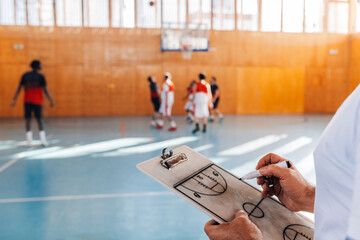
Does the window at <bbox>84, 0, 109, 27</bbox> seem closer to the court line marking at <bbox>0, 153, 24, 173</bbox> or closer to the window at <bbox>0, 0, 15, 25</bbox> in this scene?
the window at <bbox>0, 0, 15, 25</bbox>

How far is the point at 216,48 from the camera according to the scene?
1788 cm

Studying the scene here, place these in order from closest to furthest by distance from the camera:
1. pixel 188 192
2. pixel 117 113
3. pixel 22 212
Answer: pixel 188 192, pixel 22 212, pixel 117 113

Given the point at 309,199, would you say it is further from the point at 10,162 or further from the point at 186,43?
the point at 186,43

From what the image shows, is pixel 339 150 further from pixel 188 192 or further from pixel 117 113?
pixel 117 113

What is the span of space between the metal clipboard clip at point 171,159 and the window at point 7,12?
17663 mm

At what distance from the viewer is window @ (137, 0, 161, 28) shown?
1730cm

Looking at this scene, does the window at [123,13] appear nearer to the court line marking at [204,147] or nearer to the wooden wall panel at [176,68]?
the wooden wall panel at [176,68]

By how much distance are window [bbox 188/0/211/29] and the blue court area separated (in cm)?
947

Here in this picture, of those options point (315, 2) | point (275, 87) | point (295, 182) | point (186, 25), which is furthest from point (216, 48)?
point (295, 182)

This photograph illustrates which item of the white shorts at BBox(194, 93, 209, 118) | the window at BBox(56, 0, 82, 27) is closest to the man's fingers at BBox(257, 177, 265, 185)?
the white shorts at BBox(194, 93, 209, 118)

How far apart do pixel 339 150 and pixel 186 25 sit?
16448 millimetres

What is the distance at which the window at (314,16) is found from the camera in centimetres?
1848

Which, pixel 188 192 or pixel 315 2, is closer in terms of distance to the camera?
pixel 188 192

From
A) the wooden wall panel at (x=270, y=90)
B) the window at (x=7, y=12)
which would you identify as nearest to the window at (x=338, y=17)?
the wooden wall panel at (x=270, y=90)
